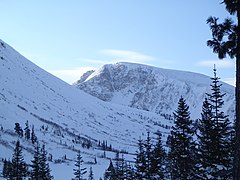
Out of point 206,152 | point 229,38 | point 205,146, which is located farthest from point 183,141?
point 229,38

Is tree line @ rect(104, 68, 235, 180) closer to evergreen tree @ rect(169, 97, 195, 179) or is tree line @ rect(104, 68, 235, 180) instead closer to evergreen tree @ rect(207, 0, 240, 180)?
evergreen tree @ rect(169, 97, 195, 179)

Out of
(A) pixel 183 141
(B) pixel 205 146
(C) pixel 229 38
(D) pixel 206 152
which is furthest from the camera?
(A) pixel 183 141

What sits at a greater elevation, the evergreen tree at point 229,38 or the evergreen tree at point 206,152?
the evergreen tree at point 229,38

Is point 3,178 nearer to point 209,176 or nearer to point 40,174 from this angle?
point 40,174

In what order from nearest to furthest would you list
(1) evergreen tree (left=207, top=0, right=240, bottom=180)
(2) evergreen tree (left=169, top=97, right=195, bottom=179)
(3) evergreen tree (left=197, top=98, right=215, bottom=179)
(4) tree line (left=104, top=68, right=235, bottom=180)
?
(1) evergreen tree (left=207, top=0, right=240, bottom=180) < (3) evergreen tree (left=197, top=98, right=215, bottom=179) < (4) tree line (left=104, top=68, right=235, bottom=180) < (2) evergreen tree (left=169, top=97, right=195, bottom=179)

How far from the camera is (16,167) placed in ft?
134

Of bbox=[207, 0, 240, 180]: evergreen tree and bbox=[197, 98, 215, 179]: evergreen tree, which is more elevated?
bbox=[207, 0, 240, 180]: evergreen tree

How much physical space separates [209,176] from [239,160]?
442 inches

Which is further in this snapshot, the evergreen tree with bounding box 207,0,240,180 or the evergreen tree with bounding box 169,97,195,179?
the evergreen tree with bounding box 169,97,195,179

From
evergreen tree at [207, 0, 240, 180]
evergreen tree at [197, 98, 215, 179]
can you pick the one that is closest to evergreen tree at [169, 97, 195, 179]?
evergreen tree at [197, 98, 215, 179]

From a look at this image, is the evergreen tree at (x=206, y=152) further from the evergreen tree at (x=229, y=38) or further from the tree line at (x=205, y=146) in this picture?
the evergreen tree at (x=229, y=38)

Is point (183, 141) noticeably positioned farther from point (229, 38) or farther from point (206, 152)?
point (229, 38)

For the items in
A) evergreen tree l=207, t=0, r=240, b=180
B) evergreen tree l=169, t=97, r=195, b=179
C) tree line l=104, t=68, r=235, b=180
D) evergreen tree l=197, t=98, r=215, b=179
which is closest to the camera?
evergreen tree l=207, t=0, r=240, b=180

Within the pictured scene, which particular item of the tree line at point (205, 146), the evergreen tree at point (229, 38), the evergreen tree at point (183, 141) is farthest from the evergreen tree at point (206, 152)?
the evergreen tree at point (229, 38)
